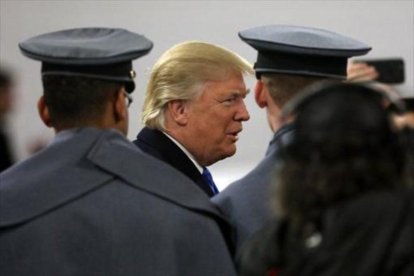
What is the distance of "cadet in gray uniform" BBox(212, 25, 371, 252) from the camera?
219 cm

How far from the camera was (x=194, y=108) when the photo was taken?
2801mm

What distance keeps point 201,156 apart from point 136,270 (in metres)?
0.85

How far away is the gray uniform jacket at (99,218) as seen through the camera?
2.00 m

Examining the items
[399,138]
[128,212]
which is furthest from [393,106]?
[128,212]

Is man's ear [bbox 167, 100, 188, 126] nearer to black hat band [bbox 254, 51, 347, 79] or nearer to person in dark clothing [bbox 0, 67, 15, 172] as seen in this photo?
black hat band [bbox 254, 51, 347, 79]

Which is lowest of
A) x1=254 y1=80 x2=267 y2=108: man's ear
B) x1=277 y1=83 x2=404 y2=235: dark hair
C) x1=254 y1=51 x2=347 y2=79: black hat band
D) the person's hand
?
x1=254 y1=80 x2=267 y2=108: man's ear

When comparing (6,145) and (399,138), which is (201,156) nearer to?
(6,145)

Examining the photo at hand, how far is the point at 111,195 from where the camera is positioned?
2025 millimetres

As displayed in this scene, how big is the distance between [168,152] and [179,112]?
4.1 inches

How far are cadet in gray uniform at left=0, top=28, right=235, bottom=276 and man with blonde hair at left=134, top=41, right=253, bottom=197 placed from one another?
0.60 metres

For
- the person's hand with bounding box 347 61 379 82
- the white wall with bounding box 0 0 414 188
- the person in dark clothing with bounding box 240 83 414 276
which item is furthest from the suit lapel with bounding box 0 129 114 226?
the white wall with bounding box 0 0 414 188

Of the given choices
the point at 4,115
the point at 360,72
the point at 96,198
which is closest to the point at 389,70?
the point at 360,72

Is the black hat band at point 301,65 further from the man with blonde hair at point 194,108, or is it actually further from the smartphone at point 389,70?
the man with blonde hair at point 194,108

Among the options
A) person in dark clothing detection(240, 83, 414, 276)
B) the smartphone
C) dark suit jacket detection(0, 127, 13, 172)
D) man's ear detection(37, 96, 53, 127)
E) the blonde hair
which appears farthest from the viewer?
dark suit jacket detection(0, 127, 13, 172)
